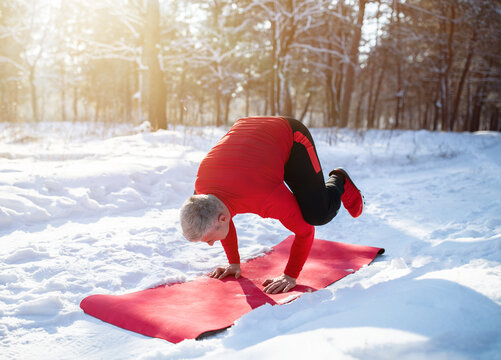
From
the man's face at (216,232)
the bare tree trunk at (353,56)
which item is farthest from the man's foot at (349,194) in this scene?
the bare tree trunk at (353,56)

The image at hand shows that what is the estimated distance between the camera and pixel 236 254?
290cm

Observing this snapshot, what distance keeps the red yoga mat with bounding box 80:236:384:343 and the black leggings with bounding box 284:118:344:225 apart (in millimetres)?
569

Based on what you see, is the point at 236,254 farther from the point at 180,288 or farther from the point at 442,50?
the point at 442,50

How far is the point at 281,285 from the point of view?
2.54 metres

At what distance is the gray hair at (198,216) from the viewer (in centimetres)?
197

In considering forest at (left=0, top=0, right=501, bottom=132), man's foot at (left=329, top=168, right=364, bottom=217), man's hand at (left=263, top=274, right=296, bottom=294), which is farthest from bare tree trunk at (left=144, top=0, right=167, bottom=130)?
man's hand at (left=263, top=274, right=296, bottom=294)

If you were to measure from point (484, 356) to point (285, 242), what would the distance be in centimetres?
245

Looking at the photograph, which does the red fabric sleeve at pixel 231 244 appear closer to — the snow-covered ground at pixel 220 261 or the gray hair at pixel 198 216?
the snow-covered ground at pixel 220 261

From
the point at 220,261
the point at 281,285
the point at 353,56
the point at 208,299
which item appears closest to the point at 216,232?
the point at 208,299

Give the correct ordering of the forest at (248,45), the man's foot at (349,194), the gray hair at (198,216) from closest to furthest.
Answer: the gray hair at (198,216) < the man's foot at (349,194) < the forest at (248,45)

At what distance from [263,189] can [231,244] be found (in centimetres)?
79

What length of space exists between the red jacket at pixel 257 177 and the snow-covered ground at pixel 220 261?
48 centimetres

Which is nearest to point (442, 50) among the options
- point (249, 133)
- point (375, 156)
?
point (375, 156)

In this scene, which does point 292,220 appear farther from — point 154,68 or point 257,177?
point 154,68
